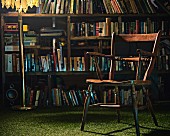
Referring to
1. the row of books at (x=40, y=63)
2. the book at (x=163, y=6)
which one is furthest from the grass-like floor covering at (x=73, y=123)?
the book at (x=163, y=6)

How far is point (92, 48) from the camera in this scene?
474 cm

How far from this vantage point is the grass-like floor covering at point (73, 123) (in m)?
2.85

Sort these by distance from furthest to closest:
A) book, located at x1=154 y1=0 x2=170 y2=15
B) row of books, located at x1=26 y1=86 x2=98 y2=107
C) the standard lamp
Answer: book, located at x1=154 y1=0 x2=170 y2=15 → row of books, located at x1=26 y1=86 x2=98 y2=107 → the standard lamp

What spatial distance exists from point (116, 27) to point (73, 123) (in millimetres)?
1927

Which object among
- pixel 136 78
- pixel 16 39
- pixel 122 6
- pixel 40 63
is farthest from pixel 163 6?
pixel 136 78

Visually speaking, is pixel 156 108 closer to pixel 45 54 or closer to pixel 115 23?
pixel 115 23

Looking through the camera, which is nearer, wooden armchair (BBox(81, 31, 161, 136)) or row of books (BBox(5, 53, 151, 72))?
wooden armchair (BBox(81, 31, 161, 136))

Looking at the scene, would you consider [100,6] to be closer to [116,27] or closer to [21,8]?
[116,27]

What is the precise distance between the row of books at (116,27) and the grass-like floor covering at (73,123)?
42.3 inches

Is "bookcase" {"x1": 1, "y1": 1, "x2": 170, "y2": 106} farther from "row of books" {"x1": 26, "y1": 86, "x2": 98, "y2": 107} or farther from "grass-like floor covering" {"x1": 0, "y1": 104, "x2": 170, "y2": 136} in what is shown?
"grass-like floor covering" {"x1": 0, "y1": 104, "x2": 170, "y2": 136}

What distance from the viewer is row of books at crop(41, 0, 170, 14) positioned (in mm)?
4625

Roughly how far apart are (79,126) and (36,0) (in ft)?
5.75

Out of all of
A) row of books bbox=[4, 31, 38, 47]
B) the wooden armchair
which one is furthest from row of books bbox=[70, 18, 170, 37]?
the wooden armchair

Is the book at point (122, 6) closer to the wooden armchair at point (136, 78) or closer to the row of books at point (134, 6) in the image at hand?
the row of books at point (134, 6)
